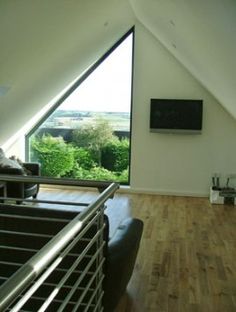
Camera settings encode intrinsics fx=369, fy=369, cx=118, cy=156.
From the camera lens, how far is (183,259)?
12.7 ft

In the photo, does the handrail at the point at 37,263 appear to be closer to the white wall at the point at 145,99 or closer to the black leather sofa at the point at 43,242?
the black leather sofa at the point at 43,242

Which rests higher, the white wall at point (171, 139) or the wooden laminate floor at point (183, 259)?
the white wall at point (171, 139)

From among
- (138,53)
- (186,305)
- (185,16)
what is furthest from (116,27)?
(186,305)

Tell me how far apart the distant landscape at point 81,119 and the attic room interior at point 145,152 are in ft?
0.83

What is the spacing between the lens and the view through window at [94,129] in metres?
7.11

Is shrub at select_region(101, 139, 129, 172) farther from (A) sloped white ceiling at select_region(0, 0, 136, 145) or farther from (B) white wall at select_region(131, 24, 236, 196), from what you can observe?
(A) sloped white ceiling at select_region(0, 0, 136, 145)

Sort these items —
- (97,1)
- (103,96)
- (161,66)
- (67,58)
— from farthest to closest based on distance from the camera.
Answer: (103,96) < (161,66) < (67,58) < (97,1)

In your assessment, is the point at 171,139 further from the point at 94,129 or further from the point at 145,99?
the point at 94,129

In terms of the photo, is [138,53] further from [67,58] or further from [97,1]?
[97,1]

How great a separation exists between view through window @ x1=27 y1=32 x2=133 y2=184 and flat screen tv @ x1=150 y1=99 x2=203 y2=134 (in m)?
0.62

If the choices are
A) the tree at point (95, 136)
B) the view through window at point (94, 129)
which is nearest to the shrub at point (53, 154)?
the view through window at point (94, 129)

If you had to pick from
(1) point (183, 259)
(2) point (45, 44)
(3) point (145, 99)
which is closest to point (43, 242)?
(1) point (183, 259)

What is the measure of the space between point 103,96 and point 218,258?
13.9ft

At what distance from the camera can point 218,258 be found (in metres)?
3.92
